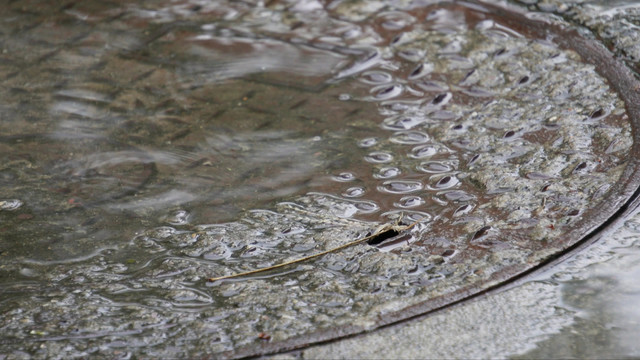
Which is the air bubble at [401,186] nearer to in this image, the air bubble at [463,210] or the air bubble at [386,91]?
the air bubble at [463,210]

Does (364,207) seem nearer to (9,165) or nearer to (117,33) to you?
(9,165)

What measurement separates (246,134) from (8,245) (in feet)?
2.99

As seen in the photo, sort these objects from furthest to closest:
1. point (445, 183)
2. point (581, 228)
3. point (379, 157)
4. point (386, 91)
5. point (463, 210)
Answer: point (386, 91), point (379, 157), point (445, 183), point (463, 210), point (581, 228)

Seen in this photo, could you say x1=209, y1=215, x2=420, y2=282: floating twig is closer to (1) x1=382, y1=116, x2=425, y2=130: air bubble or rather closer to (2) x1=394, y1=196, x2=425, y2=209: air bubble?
(2) x1=394, y1=196, x2=425, y2=209: air bubble

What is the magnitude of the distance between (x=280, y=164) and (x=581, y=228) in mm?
1010

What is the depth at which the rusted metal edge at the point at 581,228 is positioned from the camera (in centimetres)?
176

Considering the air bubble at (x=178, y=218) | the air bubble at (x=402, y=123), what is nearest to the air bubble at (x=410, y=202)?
the air bubble at (x=402, y=123)

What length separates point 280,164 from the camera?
8.43ft

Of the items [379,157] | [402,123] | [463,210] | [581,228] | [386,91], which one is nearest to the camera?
[581,228]

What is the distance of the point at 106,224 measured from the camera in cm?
232

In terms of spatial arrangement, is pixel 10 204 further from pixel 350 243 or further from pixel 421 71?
pixel 421 71

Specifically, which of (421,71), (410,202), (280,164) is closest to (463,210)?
(410,202)

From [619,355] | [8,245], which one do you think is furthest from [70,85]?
[619,355]

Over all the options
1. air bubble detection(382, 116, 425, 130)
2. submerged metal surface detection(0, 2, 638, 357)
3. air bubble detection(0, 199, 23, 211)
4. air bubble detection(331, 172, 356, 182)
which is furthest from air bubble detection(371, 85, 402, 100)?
air bubble detection(0, 199, 23, 211)
